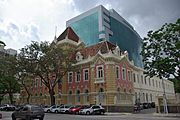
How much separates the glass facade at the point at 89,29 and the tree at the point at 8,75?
36421mm

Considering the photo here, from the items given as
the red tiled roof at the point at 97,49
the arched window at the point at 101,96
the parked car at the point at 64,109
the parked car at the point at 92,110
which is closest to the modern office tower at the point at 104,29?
the red tiled roof at the point at 97,49

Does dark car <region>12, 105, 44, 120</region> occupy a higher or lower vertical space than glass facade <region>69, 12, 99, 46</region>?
lower

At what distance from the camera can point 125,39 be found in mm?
94312

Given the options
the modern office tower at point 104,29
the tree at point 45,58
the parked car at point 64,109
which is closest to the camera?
the parked car at point 64,109

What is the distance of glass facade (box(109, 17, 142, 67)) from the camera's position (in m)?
90.9

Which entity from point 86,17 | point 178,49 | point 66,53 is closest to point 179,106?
point 178,49

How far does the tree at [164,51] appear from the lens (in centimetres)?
3195

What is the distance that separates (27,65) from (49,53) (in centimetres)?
514

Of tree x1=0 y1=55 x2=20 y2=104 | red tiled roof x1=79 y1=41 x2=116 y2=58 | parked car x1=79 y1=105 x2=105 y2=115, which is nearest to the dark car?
parked car x1=79 y1=105 x2=105 y2=115

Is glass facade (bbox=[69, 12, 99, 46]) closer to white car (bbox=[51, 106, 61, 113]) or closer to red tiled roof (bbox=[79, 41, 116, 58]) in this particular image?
red tiled roof (bbox=[79, 41, 116, 58])

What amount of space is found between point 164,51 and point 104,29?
173 ft

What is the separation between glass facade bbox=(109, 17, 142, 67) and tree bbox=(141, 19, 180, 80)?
53.7 metres

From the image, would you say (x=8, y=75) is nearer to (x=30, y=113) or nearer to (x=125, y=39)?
(x=30, y=113)

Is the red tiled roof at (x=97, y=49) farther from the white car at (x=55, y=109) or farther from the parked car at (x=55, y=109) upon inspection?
the white car at (x=55, y=109)
